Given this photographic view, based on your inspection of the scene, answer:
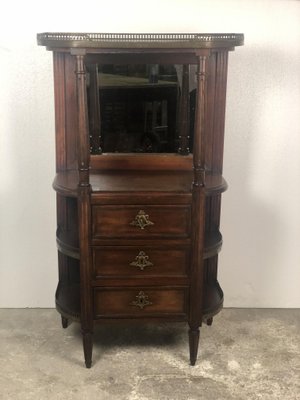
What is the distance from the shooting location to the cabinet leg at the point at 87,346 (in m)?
2.69

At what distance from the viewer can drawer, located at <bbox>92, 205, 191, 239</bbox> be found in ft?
8.32

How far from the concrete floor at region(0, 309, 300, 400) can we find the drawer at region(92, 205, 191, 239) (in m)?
0.66

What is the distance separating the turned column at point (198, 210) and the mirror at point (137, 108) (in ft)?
1.29

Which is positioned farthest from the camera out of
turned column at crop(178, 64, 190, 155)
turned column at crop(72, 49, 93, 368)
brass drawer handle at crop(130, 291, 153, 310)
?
turned column at crop(178, 64, 190, 155)

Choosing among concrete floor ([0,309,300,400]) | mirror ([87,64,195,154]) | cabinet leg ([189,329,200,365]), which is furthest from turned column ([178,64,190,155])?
concrete floor ([0,309,300,400])

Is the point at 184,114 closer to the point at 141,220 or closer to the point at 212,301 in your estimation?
the point at 141,220

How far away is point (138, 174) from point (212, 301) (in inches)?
28.6

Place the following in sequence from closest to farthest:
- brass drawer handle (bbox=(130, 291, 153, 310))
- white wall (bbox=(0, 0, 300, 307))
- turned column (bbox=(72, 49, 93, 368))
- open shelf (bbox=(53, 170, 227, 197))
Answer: turned column (bbox=(72, 49, 93, 368))
open shelf (bbox=(53, 170, 227, 197))
brass drawer handle (bbox=(130, 291, 153, 310))
white wall (bbox=(0, 0, 300, 307))

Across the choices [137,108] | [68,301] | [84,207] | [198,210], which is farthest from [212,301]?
[137,108]

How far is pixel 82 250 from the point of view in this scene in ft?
8.43

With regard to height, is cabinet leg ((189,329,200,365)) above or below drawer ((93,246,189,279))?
below

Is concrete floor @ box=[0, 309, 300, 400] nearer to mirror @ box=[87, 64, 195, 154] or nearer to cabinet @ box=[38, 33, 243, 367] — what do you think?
cabinet @ box=[38, 33, 243, 367]

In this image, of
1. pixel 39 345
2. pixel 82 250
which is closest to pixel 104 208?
pixel 82 250

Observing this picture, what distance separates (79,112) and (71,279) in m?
1.04
